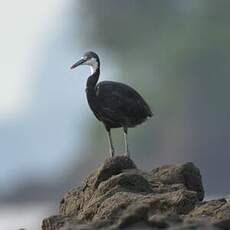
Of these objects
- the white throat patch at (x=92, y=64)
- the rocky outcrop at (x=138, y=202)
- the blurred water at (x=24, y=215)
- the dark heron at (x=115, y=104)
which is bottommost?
the rocky outcrop at (x=138, y=202)

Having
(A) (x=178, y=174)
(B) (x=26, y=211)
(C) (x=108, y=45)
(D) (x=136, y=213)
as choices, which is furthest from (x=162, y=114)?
(D) (x=136, y=213)

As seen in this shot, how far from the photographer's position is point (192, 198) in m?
13.9

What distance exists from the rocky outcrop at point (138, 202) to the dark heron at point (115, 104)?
3094 millimetres

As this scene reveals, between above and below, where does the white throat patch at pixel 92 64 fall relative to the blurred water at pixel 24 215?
below

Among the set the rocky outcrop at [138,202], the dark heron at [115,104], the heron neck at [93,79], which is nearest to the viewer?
the rocky outcrop at [138,202]

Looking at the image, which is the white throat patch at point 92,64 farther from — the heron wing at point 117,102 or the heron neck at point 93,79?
the heron wing at point 117,102

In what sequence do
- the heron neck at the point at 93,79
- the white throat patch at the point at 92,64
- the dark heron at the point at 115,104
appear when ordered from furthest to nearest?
the white throat patch at the point at 92,64
the heron neck at the point at 93,79
the dark heron at the point at 115,104

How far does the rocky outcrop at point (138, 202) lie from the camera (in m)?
11.5

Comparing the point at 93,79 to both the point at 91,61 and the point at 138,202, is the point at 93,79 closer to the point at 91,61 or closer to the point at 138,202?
the point at 91,61

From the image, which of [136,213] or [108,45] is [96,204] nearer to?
[136,213]

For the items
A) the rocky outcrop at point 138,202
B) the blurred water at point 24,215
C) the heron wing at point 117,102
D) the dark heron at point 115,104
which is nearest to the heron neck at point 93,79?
the dark heron at point 115,104

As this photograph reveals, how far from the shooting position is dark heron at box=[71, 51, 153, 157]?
19.0m

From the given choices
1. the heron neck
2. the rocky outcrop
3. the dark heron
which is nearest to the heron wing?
the dark heron

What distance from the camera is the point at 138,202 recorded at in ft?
43.4
